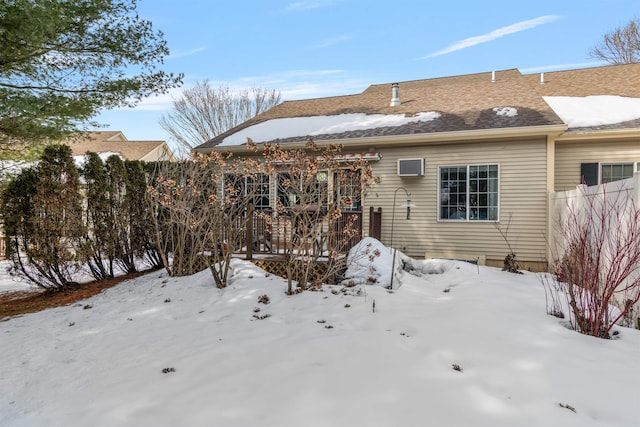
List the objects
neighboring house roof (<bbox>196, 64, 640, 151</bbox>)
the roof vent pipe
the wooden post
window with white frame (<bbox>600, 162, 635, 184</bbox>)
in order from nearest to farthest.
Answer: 1. the wooden post
2. window with white frame (<bbox>600, 162, 635, 184</bbox>)
3. neighboring house roof (<bbox>196, 64, 640, 151</bbox>)
4. the roof vent pipe

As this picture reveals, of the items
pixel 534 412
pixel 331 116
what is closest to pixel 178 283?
pixel 534 412

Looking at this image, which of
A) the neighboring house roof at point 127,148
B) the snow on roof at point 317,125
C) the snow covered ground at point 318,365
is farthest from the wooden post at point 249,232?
the neighboring house roof at point 127,148

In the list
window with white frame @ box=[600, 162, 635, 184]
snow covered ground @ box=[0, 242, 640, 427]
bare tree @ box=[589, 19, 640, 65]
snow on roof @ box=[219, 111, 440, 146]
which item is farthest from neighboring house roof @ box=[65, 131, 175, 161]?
bare tree @ box=[589, 19, 640, 65]

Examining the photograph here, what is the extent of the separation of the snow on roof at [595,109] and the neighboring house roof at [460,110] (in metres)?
0.02

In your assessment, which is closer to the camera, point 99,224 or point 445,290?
point 445,290

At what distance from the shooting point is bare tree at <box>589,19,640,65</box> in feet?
53.4

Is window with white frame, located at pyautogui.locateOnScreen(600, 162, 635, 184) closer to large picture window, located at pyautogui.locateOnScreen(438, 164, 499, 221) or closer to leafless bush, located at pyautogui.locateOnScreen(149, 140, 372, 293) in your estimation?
large picture window, located at pyautogui.locateOnScreen(438, 164, 499, 221)

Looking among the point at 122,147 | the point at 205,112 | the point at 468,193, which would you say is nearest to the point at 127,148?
the point at 122,147

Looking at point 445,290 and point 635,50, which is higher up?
point 635,50

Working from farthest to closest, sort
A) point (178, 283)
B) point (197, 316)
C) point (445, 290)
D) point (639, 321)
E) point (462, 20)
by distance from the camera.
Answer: point (462, 20) < point (178, 283) < point (445, 290) < point (197, 316) < point (639, 321)

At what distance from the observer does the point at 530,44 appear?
14.1m

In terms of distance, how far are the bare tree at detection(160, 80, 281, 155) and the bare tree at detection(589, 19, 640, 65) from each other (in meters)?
17.9

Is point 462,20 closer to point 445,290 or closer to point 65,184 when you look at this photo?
point 445,290

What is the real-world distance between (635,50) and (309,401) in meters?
22.1
